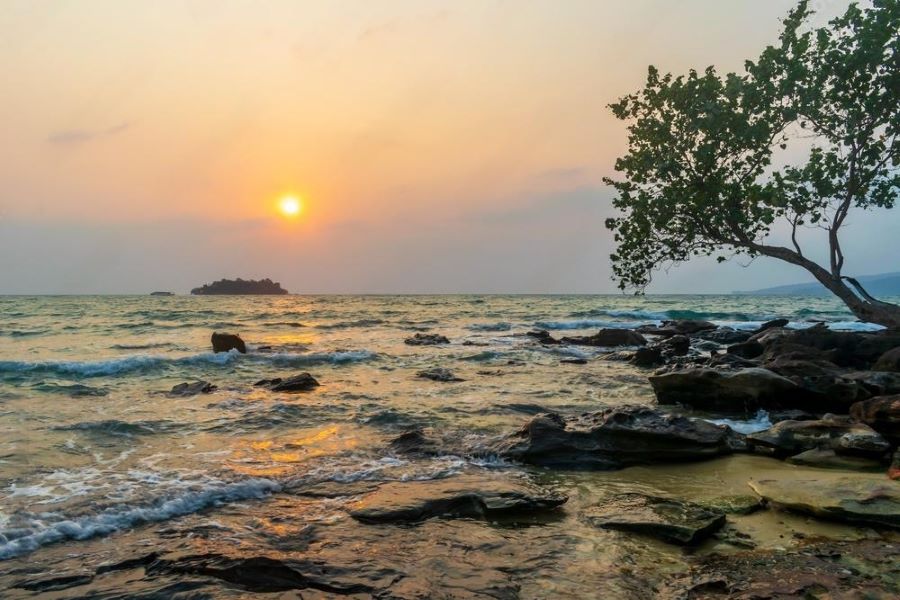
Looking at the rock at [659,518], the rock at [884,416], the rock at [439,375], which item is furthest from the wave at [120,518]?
the rock at [439,375]

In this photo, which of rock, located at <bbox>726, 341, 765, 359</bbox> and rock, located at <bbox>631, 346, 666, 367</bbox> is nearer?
rock, located at <bbox>726, 341, 765, 359</bbox>

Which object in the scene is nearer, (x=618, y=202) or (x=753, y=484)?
(x=753, y=484)

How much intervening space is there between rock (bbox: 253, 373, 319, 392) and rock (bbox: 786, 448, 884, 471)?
42.8ft

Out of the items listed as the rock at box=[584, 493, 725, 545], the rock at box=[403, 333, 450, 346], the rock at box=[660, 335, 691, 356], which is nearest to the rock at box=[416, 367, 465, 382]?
the rock at box=[660, 335, 691, 356]

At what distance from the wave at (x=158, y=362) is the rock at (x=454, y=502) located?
17906mm

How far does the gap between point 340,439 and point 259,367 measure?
13.6 meters

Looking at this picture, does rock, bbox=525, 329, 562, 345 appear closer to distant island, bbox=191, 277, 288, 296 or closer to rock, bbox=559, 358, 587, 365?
rock, bbox=559, 358, 587, 365

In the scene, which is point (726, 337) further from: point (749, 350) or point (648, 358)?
point (648, 358)

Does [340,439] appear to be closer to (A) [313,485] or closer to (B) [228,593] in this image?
(A) [313,485]

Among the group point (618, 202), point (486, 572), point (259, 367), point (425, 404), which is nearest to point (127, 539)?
point (486, 572)

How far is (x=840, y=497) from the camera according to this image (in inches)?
271

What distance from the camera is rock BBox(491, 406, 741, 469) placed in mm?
9656

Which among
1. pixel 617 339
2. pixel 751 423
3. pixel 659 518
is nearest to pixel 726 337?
pixel 617 339

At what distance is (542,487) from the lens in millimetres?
8398
